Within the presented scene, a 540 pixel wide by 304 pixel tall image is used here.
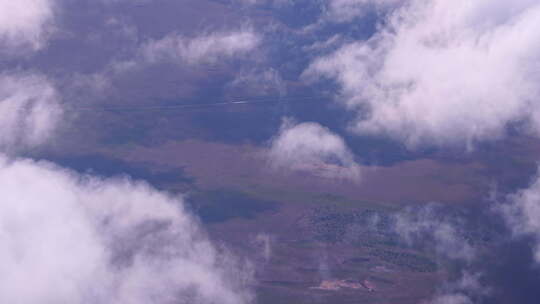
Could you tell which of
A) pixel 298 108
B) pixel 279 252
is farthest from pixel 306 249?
pixel 298 108

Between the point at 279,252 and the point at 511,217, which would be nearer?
the point at 279,252

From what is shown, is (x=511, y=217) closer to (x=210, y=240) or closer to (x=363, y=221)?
(x=363, y=221)

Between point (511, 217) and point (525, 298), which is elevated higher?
point (511, 217)

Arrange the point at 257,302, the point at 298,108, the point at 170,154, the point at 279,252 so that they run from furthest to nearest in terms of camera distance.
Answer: the point at 298,108 → the point at 170,154 → the point at 279,252 → the point at 257,302

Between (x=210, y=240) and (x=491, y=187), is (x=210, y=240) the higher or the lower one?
the lower one

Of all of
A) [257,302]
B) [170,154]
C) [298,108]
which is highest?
[298,108]

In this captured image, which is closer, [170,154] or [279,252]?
[279,252]

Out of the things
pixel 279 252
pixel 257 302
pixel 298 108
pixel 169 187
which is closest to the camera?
pixel 257 302

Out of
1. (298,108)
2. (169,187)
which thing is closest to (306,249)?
(169,187)

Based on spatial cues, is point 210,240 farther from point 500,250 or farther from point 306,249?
point 500,250
